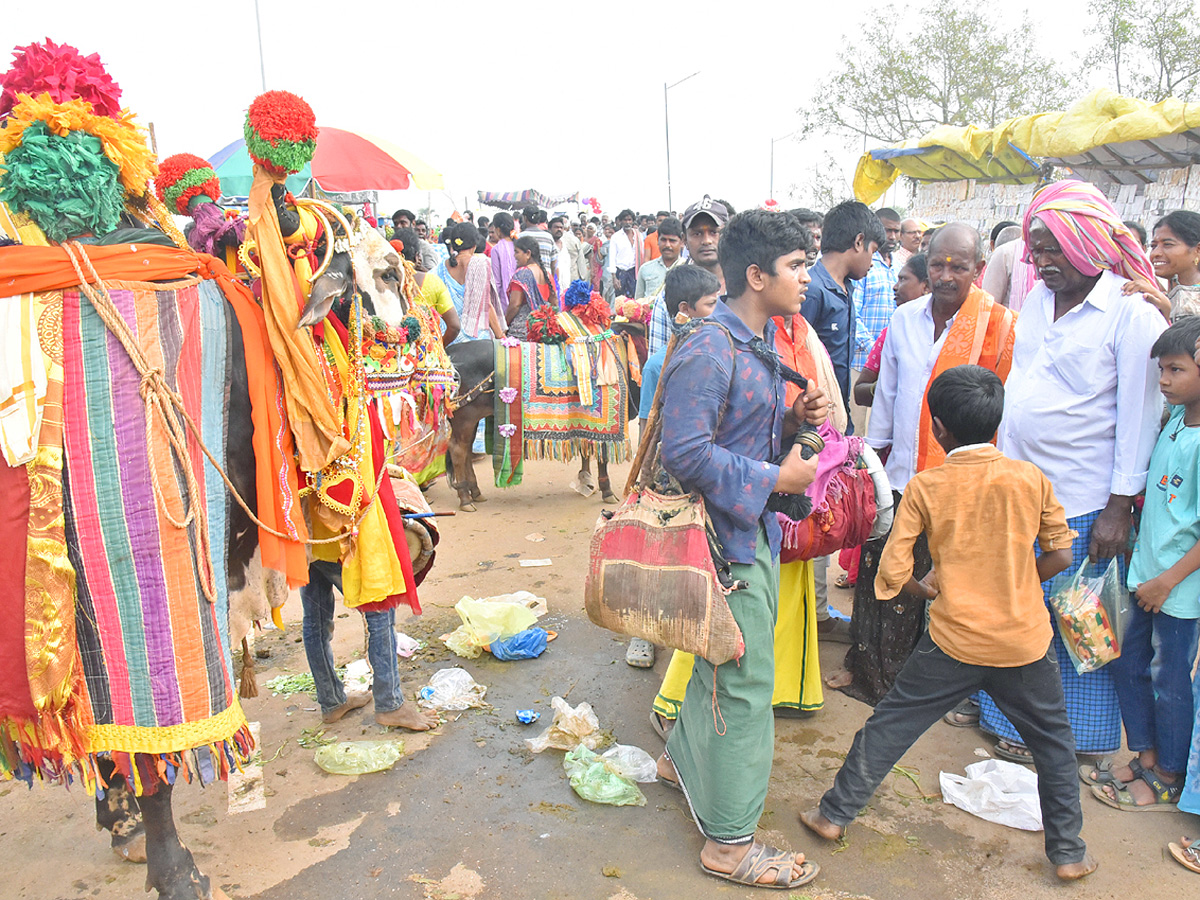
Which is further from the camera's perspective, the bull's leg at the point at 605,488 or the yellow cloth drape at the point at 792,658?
the bull's leg at the point at 605,488

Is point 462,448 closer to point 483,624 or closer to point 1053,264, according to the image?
point 483,624

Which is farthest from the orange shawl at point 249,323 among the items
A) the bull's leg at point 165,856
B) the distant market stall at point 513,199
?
the distant market stall at point 513,199

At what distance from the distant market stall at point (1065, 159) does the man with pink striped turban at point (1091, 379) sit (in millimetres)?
8387

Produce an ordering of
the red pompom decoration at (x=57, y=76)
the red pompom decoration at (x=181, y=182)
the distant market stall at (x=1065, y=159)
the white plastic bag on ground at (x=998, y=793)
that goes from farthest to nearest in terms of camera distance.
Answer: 1. the distant market stall at (x=1065, y=159)
2. the red pompom decoration at (x=181, y=182)
3. the white plastic bag on ground at (x=998, y=793)
4. the red pompom decoration at (x=57, y=76)

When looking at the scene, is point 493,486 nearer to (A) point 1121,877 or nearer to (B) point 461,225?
(B) point 461,225

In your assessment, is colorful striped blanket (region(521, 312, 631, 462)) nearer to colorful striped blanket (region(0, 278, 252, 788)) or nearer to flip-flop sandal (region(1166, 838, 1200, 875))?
colorful striped blanket (region(0, 278, 252, 788))

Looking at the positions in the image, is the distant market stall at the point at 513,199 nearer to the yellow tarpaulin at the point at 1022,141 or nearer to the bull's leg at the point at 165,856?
the yellow tarpaulin at the point at 1022,141

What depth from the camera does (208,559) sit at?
2346 millimetres

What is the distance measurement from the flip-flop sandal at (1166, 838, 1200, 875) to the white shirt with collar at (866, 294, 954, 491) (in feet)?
5.48

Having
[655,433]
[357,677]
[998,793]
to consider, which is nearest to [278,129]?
[655,433]

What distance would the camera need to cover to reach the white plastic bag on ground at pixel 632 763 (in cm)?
334

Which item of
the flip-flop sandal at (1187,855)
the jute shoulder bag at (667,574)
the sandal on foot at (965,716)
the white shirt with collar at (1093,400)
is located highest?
the white shirt with collar at (1093,400)

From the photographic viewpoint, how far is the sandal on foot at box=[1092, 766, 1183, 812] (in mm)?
3113

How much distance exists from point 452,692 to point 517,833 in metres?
1.06
